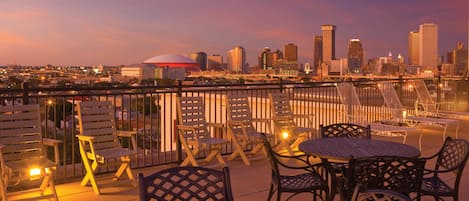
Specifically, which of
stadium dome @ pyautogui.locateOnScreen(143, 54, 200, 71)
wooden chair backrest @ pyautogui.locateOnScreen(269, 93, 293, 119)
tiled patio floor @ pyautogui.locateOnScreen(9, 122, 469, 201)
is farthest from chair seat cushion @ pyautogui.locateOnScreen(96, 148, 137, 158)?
stadium dome @ pyautogui.locateOnScreen(143, 54, 200, 71)

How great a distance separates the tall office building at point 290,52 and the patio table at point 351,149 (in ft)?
133

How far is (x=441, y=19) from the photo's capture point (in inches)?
1137

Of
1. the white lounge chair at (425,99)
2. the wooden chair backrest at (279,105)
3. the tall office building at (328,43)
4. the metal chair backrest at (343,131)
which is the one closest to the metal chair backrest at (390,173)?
the metal chair backrest at (343,131)

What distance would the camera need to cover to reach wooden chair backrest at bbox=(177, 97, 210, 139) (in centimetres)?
752

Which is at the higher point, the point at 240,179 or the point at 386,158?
the point at 386,158

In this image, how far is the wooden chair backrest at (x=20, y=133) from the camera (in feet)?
18.2

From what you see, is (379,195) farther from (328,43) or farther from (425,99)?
(328,43)

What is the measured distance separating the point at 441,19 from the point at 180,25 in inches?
639

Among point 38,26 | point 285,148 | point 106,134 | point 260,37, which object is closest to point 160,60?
point 285,148

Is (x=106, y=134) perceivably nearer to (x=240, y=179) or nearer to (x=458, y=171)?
(x=240, y=179)

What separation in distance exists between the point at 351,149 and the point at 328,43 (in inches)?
1462

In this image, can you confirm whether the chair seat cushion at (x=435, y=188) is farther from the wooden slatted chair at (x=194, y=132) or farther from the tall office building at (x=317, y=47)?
the tall office building at (x=317, y=47)

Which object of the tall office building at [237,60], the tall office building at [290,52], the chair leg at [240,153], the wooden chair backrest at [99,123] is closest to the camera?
the wooden chair backrest at [99,123]

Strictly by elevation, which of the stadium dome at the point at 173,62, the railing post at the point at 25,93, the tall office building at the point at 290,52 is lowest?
the railing post at the point at 25,93
